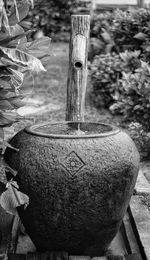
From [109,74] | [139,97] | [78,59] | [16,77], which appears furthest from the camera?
[109,74]

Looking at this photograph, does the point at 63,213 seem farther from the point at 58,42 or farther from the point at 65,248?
the point at 58,42

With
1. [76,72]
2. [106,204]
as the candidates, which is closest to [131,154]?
[106,204]

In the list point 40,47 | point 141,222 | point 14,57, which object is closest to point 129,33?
point 141,222

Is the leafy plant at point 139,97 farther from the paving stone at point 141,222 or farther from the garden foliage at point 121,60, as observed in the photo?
the paving stone at point 141,222

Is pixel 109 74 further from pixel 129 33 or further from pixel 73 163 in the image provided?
pixel 73 163

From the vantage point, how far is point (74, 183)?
270cm

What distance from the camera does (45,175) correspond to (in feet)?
8.95

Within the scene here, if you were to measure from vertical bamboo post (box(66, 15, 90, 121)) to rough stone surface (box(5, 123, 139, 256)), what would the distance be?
36.6 inches

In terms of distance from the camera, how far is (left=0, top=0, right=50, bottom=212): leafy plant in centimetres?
252

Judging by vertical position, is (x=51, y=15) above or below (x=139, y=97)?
below

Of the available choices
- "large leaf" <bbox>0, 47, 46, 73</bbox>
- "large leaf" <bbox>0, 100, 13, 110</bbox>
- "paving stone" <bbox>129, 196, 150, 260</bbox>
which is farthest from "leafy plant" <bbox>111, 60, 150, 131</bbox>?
"large leaf" <bbox>0, 47, 46, 73</bbox>

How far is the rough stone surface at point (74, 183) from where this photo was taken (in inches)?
107

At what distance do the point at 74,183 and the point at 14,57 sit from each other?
2.54 feet

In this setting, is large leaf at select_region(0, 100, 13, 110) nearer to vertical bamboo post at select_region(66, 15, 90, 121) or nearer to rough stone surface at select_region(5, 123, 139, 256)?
rough stone surface at select_region(5, 123, 139, 256)
